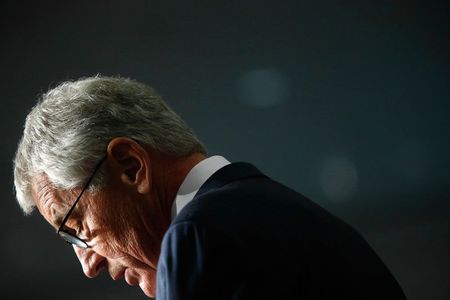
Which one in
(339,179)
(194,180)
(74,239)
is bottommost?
(339,179)

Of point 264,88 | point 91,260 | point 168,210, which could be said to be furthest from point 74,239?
point 264,88

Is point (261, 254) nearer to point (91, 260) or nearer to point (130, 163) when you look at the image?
point (130, 163)

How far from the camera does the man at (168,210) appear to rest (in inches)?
25.6

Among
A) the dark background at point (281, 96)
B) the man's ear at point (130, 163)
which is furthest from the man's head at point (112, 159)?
the dark background at point (281, 96)

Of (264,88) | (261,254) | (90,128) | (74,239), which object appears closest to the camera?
(261,254)

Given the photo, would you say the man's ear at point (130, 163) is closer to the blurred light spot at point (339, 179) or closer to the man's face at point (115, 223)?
the man's face at point (115, 223)

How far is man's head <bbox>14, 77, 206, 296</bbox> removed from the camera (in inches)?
35.7

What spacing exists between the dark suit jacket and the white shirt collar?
129 millimetres

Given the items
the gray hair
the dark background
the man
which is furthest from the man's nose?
the dark background

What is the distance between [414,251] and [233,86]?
76cm

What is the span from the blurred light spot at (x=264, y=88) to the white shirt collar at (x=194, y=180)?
4.39 ft

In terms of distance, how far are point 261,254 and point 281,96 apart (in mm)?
1638

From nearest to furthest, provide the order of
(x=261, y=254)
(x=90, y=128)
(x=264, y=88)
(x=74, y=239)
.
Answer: (x=261, y=254) → (x=90, y=128) → (x=74, y=239) → (x=264, y=88)

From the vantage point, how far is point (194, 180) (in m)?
0.91
